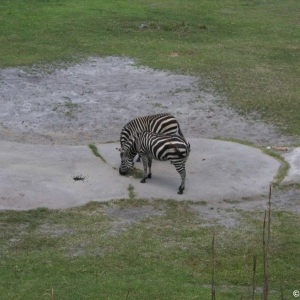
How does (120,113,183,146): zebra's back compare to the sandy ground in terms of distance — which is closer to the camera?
(120,113,183,146): zebra's back

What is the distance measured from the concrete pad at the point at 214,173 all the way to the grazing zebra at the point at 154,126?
0.55 meters

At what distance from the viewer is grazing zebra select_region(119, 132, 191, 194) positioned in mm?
12609

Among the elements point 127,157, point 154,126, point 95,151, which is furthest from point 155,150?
point 95,151

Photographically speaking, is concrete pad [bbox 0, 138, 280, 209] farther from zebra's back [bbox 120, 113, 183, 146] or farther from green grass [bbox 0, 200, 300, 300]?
zebra's back [bbox 120, 113, 183, 146]

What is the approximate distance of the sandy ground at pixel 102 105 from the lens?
1600 cm

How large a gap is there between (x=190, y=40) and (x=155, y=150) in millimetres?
12811

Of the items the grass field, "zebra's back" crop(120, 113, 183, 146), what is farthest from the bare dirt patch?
"zebra's back" crop(120, 113, 183, 146)

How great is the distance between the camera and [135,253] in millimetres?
10023

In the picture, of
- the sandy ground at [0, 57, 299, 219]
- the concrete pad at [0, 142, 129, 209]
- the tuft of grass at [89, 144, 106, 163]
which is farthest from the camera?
the sandy ground at [0, 57, 299, 219]

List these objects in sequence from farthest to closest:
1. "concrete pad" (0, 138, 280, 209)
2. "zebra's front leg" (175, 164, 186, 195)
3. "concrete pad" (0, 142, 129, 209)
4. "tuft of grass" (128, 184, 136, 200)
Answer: "zebra's front leg" (175, 164, 186, 195)
"tuft of grass" (128, 184, 136, 200)
"concrete pad" (0, 138, 280, 209)
"concrete pad" (0, 142, 129, 209)

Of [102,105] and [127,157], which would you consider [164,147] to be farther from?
[102,105]

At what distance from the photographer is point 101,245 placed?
10.3 meters

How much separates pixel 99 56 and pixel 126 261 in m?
13.4

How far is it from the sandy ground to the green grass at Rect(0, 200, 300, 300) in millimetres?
4207
